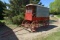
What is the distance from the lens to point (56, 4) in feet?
198

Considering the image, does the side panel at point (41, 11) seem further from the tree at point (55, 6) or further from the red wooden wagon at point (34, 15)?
the tree at point (55, 6)

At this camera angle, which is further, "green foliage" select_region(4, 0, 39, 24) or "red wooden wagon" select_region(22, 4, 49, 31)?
"green foliage" select_region(4, 0, 39, 24)

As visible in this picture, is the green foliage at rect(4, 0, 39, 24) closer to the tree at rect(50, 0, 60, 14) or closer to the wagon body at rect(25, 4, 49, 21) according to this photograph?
the wagon body at rect(25, 4, 49, 21)

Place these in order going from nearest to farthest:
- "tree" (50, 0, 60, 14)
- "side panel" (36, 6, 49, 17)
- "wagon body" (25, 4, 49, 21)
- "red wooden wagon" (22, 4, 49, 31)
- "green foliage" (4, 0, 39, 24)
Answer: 1. "red wooden wagon" (22, 4, 49, 31)
2. "wagon body" (25, 4, 49, 21)
3. "side panel" (36, 6, 49, 17)
4. "green foliage" (4, 0, 39, 24)
5. "tree" (50, 0, 60, 14)

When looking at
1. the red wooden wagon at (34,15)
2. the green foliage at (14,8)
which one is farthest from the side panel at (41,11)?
the green foliage at (14,8)

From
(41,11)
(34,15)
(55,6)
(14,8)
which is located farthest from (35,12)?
(55,6)

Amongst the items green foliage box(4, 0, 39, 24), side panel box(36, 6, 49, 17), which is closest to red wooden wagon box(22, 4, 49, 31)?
side panel box(36, 6, 49, 17)

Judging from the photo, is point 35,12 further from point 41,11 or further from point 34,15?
point 41,11

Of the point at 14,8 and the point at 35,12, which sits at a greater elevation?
the point at 14,8

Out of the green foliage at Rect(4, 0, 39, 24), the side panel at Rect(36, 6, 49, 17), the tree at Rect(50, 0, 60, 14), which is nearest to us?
the side panel at Rect(36, 6, 49, 17)

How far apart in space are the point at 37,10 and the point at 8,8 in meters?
7.32

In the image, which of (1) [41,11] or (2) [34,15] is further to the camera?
(1) [41,11]

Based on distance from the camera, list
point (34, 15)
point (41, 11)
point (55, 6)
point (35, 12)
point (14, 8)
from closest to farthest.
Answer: point (34, 15)
point (35, 12)
point (41, 11)
point (14, 8)
point (55, 6)

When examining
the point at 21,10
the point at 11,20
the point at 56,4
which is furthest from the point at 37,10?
the point at 56,4
